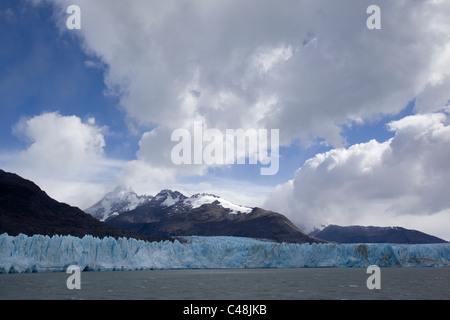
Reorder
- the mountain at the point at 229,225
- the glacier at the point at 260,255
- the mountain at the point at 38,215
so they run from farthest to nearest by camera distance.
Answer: the mountain at the point at 229,225, the mountain at the point at 38,215, the glacier at the point at 260,255

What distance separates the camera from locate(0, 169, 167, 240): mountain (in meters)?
88.8

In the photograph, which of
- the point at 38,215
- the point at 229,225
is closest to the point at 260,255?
the point at 38,215

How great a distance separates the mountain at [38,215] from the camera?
88812 millimetres

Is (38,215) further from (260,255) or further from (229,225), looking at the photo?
(229,225)

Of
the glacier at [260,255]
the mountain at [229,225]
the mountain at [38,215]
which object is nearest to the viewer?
the glacier at [260,255]

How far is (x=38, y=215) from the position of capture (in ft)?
324

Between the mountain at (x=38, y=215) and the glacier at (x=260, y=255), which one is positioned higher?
the mountain at (x=38, y=215)

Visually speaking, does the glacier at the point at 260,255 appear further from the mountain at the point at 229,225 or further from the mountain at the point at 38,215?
the mountain at the point at 229,225

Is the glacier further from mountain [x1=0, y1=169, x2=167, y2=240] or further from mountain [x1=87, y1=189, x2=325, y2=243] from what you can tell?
mountain [x1=87, y1=189, x2=325, y2=243]

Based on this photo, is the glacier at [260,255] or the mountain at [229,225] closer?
the glacier at [260,255]

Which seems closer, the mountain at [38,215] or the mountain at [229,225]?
the mountain at [38,215]

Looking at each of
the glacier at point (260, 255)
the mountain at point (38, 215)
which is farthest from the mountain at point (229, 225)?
the glacier at point (260, 255)

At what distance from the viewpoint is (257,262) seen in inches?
2936
